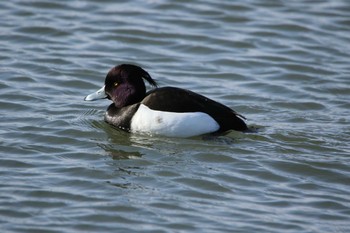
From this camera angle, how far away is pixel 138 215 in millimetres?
7812

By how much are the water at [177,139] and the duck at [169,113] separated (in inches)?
5.4

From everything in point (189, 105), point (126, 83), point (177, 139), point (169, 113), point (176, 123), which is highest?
point (126, 83)

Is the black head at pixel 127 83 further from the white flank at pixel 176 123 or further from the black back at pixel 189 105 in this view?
the white flank at pixel 176 123

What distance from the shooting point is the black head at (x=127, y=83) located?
411 inches

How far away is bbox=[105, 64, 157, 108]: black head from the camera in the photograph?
1044cm

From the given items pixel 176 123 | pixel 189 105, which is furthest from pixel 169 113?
pixel 189 105

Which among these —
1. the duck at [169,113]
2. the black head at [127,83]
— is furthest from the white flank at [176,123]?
the black head at [127,83]

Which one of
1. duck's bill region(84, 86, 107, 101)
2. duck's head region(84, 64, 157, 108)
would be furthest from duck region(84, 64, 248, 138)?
duck's bill region(84, 86, 107, 101)

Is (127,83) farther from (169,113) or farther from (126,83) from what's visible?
(169,113)

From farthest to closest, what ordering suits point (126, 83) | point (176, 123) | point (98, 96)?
point (98, 96) < point (126, 83) < point (176, 123)

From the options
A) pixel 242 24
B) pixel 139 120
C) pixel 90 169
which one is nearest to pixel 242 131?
pixel 139 120

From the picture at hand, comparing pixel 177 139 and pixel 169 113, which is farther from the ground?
pixel 169 113

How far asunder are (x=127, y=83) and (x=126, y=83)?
0.01 m

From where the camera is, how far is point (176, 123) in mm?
9938
